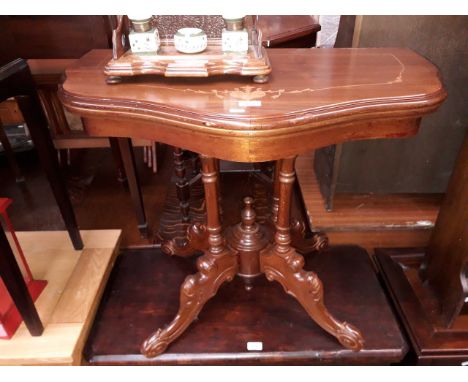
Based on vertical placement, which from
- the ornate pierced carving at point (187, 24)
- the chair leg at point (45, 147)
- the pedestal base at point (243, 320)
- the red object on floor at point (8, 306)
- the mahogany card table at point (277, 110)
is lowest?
the pedestal base at point (243, 320)

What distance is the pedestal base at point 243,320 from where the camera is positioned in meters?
1.25

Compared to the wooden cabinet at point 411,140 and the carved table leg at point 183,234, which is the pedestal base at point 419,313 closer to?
the wooden cabinet at point 411,140

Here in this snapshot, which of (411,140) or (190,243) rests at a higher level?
(411,140)

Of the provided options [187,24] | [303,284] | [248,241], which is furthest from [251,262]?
[187,24]

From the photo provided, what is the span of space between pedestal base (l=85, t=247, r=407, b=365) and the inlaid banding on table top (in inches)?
28.7

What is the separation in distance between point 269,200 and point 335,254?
474 millimetres

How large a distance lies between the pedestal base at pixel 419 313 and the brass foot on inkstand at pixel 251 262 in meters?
0.21

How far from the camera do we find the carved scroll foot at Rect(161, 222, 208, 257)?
4.81 ft

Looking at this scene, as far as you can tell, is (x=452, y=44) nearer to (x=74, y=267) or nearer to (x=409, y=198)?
(x=409, y=198)

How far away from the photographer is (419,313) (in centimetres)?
133

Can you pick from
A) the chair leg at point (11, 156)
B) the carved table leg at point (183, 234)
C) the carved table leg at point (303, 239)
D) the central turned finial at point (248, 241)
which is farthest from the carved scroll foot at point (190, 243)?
the chair leg at point (11, 156)

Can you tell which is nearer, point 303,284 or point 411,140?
point 303,284

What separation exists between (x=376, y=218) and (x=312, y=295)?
59 centimetres

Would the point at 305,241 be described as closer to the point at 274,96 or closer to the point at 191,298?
the point at 191,298
